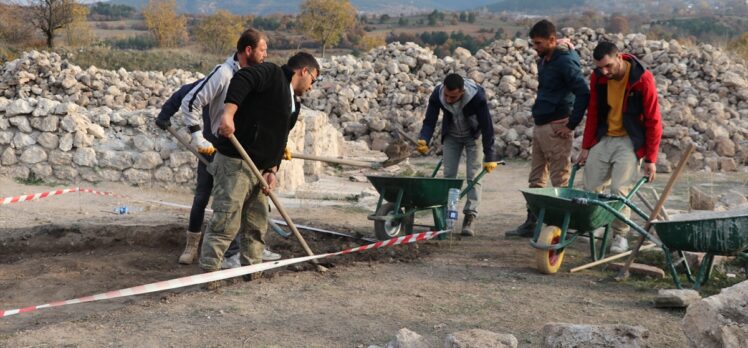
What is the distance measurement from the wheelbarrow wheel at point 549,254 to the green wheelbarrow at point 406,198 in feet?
3.26

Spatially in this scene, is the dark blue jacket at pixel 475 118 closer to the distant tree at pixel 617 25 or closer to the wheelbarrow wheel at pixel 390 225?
the wheelbarrow wheel at pixel 390 225

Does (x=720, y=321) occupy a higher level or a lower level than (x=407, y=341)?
higher

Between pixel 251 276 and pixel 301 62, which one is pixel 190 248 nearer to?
pixel 251 276

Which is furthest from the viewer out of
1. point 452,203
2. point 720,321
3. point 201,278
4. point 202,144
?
point 452,203

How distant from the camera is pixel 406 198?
6492 millimetres

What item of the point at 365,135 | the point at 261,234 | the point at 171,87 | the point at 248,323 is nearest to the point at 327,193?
the point at 261,234

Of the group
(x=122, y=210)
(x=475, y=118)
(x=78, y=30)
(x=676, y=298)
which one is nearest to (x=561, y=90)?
(x=475, y=118)

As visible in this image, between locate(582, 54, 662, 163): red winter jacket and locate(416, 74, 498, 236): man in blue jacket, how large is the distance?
2.95ft

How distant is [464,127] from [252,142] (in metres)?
2.51

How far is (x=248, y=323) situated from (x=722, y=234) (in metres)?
Answer: 2.89

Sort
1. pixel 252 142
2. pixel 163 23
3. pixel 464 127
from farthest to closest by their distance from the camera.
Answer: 1. pixel 163 23
2. pixel 464 127
3. pixel 252 142

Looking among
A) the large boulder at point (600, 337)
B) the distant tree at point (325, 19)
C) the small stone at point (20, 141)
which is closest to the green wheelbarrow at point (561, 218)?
the large boulder at point (600, 337)

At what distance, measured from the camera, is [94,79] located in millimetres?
17828

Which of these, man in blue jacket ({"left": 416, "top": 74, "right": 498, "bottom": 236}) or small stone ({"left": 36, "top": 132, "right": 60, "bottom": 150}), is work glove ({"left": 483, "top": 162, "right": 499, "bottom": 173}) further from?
small stone ({"left": 36, "top": 132, "right": 60, "bottom": 150})
